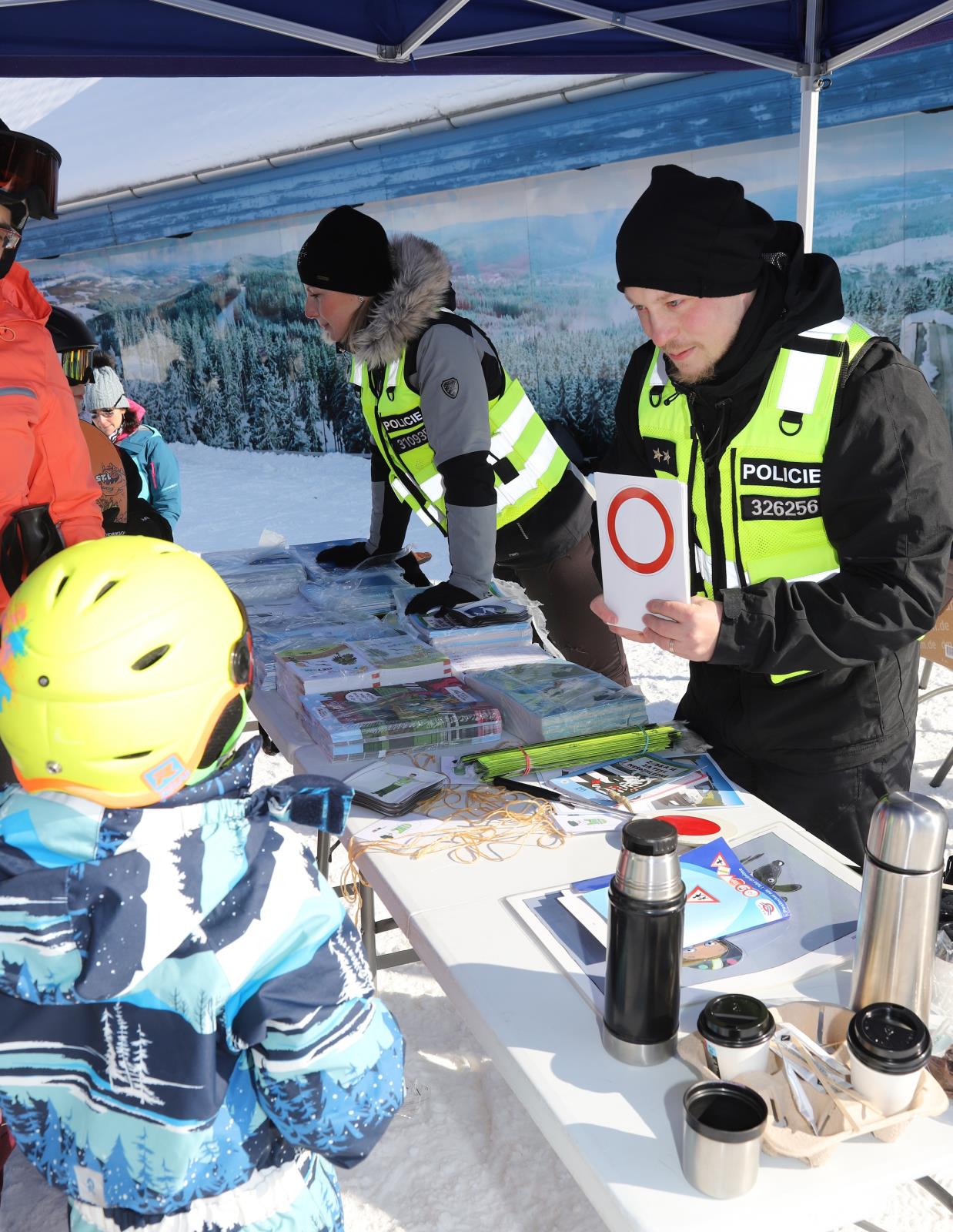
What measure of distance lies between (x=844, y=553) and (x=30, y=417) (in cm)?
165

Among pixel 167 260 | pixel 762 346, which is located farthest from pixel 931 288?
pixel 167 260

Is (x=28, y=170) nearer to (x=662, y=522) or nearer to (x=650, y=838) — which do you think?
(x=662, y=522)

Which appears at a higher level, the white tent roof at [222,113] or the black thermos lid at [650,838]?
the white tent roof at [222,113]

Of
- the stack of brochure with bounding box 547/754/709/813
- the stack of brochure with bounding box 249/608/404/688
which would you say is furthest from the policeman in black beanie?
the stack of brochure with bounding box 249/608/404/688

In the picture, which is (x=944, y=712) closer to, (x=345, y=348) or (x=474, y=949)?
(x=345, y=348)

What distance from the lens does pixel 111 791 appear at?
951 millimetres

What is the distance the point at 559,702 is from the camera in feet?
6.71

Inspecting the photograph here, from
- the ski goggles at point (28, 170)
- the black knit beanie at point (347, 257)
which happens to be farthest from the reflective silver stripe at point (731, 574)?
the ski goggles at point (28, 170)

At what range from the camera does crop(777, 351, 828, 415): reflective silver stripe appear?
1731 millimetres

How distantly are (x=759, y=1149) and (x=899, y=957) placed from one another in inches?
10.4

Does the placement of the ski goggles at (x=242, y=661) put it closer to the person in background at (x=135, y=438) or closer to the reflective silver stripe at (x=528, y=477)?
the reflective silver stripe at (x=528, y=477)

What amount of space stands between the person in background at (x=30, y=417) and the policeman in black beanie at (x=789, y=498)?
1207 mm

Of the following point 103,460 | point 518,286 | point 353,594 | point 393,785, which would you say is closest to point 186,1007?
point 393,785

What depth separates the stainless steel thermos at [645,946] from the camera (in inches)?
42.4
